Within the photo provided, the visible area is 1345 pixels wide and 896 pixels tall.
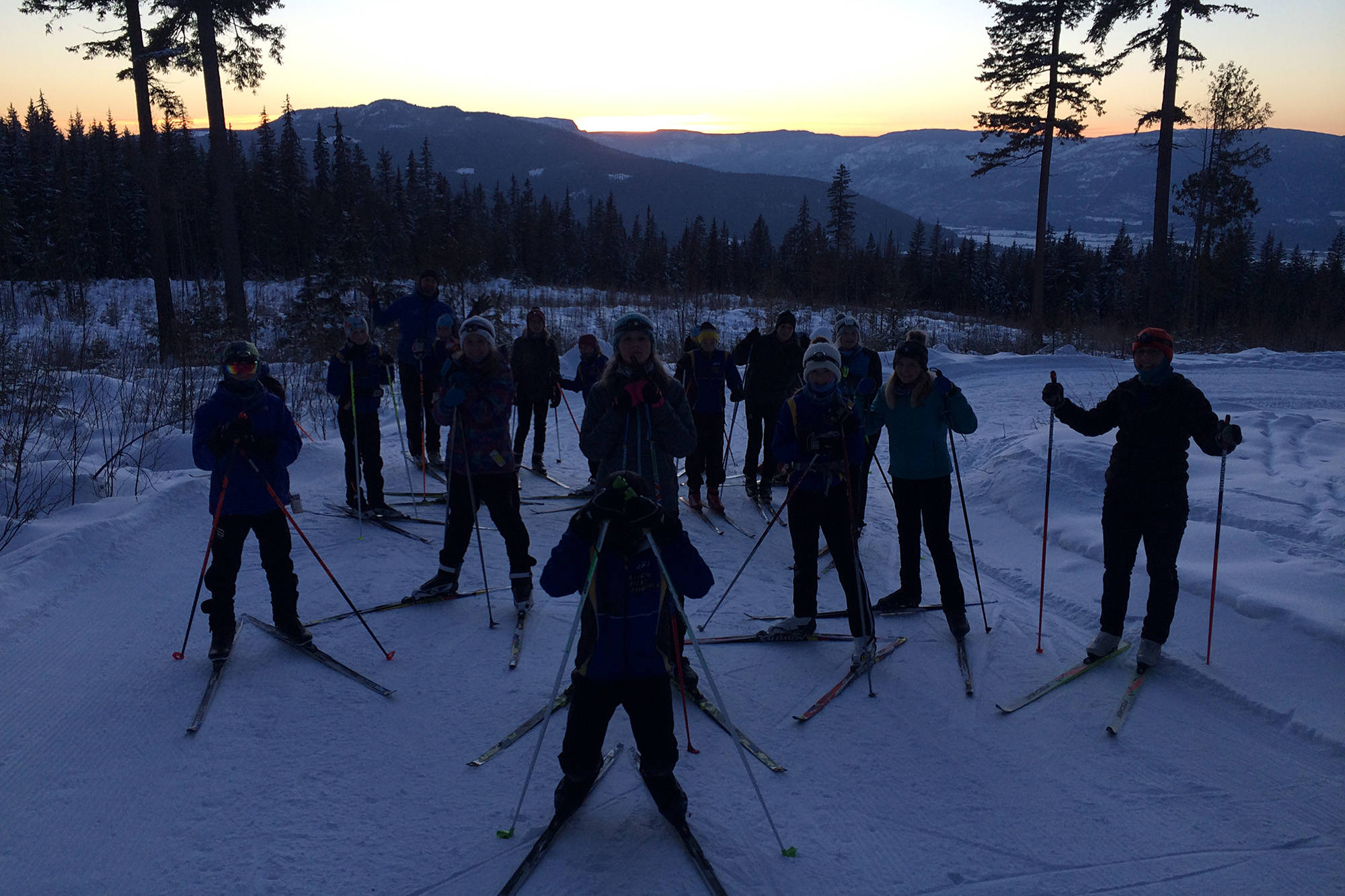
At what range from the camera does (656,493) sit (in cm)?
415

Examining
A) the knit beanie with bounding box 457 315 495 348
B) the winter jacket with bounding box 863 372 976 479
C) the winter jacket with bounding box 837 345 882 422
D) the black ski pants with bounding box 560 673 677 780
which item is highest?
the knit beanie with bounding box 457 315 495 348

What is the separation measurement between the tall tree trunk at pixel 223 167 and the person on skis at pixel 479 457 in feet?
35.7

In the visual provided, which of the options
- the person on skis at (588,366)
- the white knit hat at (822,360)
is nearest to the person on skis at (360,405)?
the person on skis at (588,366)

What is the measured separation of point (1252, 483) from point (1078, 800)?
5297 mm

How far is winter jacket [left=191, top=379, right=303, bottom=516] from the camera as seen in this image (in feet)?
13.8

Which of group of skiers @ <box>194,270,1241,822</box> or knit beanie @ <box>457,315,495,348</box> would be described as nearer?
group of skiers @ <box>194,270,1241,822</box>

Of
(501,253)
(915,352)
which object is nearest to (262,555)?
(915,352)

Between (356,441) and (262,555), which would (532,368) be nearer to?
(356,441)

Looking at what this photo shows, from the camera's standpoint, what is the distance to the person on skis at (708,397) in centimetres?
775

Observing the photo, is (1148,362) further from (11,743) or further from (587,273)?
(587,273)

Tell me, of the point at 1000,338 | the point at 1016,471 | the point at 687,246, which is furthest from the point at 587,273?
the point at 1016,471

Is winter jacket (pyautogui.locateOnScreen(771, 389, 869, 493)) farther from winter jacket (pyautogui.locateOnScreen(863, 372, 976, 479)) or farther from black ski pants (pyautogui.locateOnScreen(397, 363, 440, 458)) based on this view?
black ski pants (pyautogui.locateOnScreen(397, 363, 440, 458))

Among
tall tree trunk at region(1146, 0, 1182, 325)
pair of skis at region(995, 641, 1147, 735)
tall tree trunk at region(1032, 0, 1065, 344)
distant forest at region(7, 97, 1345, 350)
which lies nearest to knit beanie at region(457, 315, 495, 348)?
pair of skis at region(995, 641, 1147, 735)

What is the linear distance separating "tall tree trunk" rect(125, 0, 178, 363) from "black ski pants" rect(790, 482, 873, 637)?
1286 centimetres
